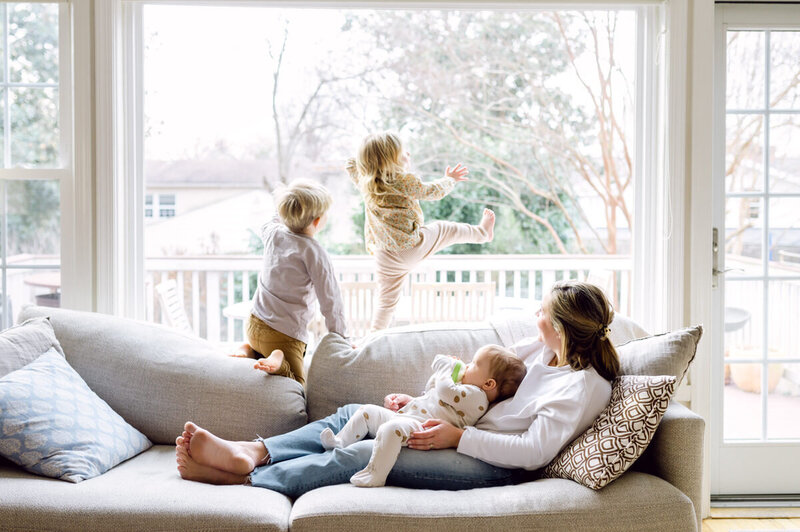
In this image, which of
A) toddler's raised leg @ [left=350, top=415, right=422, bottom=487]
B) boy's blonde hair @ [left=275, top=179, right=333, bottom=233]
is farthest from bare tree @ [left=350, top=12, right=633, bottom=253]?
toddler's raised leg @ [left=350, top=415, right=422, bottom=487]

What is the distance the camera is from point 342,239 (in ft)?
23.0

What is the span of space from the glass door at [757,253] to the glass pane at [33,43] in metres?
2.90

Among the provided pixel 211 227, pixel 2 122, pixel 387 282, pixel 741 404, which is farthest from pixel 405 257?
pixel 211 227

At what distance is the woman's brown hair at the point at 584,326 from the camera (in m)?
2.20

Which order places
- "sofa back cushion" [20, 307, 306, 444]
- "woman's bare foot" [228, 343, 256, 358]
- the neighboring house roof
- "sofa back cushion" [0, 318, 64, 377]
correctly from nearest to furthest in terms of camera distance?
"sofa back cushion" [0, 318, 64, 377]
"sofa back cushion" [20, 307, 306, 444]
"woman's bare foot" [228, 343, 256, 358]
the neighboring house roof

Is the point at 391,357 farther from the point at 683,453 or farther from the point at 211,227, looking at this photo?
the point at 211,227

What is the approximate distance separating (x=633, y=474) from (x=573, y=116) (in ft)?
16.6

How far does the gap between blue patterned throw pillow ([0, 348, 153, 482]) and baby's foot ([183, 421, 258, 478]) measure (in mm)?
288

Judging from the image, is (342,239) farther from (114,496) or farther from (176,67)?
(114,496)

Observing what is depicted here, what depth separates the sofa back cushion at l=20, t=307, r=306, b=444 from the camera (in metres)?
2.56

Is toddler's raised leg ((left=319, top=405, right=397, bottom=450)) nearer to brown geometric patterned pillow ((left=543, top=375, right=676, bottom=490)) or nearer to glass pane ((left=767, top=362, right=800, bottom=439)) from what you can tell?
brown geometric patterned pillow ((left=543, top=375, right=676, bottom=490))

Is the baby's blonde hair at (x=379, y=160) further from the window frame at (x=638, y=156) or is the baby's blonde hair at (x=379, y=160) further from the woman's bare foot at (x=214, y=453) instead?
the woman's bare foot at (x=214, y=453)

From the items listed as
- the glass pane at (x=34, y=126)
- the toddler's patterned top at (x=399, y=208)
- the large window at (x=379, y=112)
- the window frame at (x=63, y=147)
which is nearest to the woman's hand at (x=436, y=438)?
the toddler's patterned top at (x=399, y=208)

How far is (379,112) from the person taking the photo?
6.70 meters
